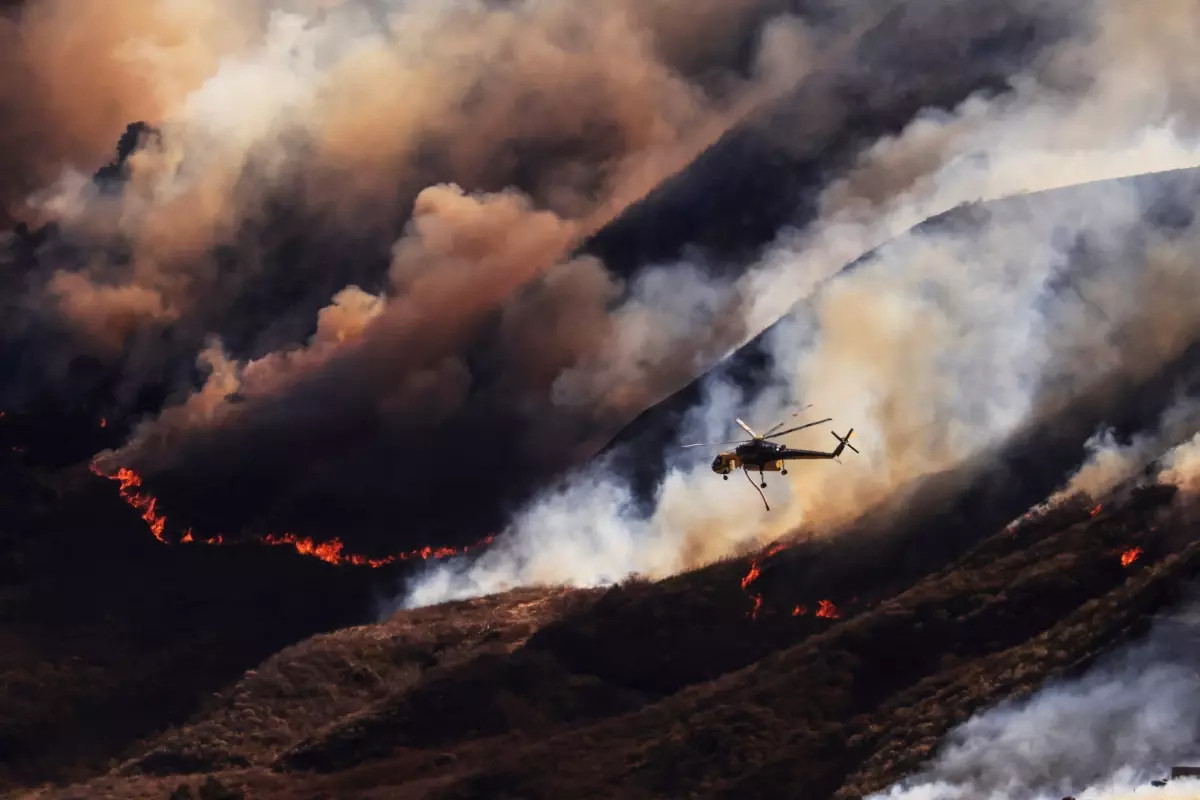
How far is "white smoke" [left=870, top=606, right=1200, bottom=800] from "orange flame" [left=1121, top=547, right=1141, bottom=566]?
35.2m

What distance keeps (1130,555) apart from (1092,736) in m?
58.4

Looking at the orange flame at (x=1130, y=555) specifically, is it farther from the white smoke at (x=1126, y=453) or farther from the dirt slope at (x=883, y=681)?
the white smoke at (x=1126, y=453)

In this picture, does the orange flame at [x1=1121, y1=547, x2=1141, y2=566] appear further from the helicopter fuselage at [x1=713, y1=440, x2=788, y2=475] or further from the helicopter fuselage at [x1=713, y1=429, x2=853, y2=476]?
the helicopter fuselage at [x1=713, y1=440, x2=788, y2=475]

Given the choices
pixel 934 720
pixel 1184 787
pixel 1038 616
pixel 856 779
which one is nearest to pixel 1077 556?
pixel 1038 616

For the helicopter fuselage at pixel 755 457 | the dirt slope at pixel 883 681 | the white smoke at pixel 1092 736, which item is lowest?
the white smoke at pixel 1092 736

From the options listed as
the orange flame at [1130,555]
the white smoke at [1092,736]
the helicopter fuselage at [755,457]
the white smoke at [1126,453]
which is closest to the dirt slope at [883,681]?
the orange flame at [1130,555]

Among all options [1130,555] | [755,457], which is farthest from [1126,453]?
[755,457]

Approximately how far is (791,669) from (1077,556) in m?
48.3

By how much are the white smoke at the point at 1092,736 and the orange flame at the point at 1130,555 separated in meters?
35.2

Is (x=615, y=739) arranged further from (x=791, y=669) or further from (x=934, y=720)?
(x=934, y=720)

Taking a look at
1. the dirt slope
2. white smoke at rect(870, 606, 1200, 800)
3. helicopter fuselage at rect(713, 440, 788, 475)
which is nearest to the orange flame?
the dirt slope

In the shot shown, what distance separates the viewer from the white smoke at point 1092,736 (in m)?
118

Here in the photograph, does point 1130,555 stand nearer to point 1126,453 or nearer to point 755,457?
point 1126,453

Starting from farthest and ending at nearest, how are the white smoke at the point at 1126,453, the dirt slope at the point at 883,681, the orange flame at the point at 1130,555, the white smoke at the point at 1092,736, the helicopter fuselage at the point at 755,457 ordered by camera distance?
the white smoke at the point at 1126,453
the orange flame at the point at 1130,555
the dirt slope at the point at 883,681
the helicopter fuselage at the point at 755,457
the white smoke at the point at 1092,736
